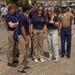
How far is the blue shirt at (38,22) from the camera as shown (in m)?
8.27

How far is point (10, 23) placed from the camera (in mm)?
7703

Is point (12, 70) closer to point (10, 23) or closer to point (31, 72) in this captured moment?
point (31, 72)

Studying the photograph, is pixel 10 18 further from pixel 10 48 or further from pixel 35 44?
pixel 35 44

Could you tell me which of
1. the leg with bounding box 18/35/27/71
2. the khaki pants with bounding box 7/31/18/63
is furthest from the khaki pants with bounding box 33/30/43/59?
the leg with bounding box 18/35/27/71

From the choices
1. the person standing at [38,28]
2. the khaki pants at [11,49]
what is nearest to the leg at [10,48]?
the khaki pants at [11,49]

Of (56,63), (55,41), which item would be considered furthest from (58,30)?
(56,63)

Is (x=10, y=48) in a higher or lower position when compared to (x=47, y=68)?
higher

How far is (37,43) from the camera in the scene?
27.9 ft

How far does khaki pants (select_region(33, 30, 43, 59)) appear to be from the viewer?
27.5 feet

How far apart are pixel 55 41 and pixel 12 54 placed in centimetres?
141

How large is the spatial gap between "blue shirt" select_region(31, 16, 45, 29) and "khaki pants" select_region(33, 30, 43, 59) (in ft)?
0.50

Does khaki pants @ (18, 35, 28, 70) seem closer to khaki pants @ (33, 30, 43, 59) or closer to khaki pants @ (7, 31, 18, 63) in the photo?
khaki pants @ (7, 31, 18, 63)

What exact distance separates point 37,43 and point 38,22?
2.18ft

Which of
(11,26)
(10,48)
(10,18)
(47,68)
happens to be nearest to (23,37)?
(11,26)
